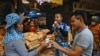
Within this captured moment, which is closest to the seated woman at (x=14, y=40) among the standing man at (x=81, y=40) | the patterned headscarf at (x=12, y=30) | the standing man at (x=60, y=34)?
the patterned headscarf at (x=12, y=30)

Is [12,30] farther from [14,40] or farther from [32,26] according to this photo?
[32,26]

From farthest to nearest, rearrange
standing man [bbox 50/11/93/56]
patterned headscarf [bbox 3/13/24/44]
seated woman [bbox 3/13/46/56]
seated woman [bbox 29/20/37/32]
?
seated woman [bbox 29/20/37/32] < patterned headscarf [bbox 3/13/24/44] < seated woman [bbox 3/13/46/56] < standing man [bbox 50/11/93/56]

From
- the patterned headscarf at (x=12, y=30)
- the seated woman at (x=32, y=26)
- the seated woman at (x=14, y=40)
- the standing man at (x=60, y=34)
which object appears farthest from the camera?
the seated woman at (x=32, y=26)

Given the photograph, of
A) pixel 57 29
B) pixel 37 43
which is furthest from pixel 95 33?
pixel 37 43

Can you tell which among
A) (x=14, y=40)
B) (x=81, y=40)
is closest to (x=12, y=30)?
(x=14, y=40)

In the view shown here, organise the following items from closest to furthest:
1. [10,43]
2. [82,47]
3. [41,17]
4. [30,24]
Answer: [82,47] < [10,43] < [30,24] < [41,17]

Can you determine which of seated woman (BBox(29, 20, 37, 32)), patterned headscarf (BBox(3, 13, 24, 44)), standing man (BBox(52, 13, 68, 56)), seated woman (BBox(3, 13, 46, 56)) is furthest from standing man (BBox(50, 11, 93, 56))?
seated woman (BBox(29, 20, 37, 32))

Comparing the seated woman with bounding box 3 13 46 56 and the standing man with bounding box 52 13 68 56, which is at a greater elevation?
the seated woman with bounding box 3 13 46 56

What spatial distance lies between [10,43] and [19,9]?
357cm

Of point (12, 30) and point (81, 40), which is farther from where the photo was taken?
point (12, 30)

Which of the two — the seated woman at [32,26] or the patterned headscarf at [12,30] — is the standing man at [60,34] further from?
the patterned headscarf at [12,30]

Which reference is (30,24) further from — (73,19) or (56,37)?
(73,19)

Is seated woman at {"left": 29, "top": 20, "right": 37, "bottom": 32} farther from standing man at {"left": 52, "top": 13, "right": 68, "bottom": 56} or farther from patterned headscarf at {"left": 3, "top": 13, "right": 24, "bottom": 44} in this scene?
patterned headscarf at {"left": 3, "top": 13, "right": 24, "bottom": 44}

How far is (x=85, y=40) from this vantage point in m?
4.29
